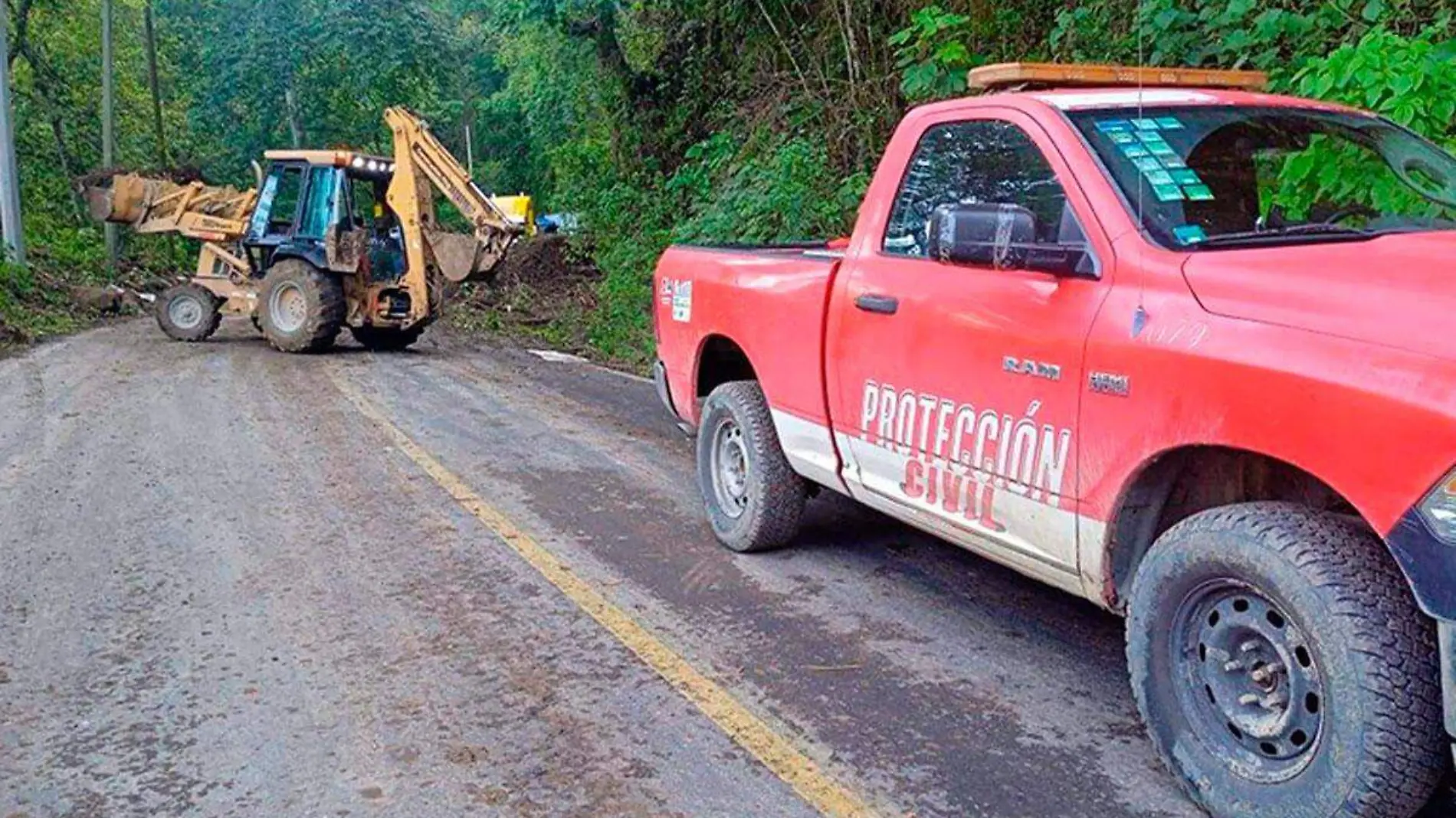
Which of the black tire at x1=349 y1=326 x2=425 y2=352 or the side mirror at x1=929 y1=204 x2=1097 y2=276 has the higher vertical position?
the side mirror at x1=929 y1=204 x2=1097 y2=276

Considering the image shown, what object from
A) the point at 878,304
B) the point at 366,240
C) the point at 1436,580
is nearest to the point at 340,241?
the point at 366,240

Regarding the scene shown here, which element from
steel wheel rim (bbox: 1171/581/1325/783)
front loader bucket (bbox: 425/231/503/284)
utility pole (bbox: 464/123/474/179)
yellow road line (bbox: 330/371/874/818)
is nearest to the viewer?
steel wheel rim (bbox: 1171/581/1325/783)

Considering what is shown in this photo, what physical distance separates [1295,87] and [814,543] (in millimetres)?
3996

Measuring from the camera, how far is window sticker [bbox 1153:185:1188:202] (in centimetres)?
399

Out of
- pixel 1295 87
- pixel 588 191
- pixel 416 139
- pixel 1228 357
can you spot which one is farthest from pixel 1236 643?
pixel 588 191

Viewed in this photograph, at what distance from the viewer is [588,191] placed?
21781 mm

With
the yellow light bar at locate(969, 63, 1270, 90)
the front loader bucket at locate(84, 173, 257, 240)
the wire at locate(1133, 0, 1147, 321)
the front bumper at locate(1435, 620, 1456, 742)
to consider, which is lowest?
the front bumper at locate(1435, 620, 1456, 742)

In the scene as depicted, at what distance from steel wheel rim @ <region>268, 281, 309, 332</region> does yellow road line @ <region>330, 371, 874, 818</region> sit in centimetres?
967

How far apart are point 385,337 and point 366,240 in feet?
4.47

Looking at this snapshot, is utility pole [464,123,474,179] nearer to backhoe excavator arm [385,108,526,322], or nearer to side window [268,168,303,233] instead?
side window [268,168,303,233]

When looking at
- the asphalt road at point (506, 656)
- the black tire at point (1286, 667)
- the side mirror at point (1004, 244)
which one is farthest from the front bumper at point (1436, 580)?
the side mirror at point (1004, 244)

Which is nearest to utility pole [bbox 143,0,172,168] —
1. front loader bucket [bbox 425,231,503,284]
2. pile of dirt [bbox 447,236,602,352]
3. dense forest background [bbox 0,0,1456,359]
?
dense forest background [bbox 0,0,1456,359]

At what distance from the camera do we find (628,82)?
2127 cm

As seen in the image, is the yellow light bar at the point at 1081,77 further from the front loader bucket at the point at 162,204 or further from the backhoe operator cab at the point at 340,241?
the front loader bucket at the point at 162,204
